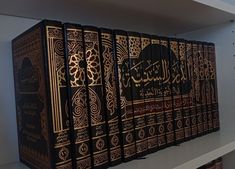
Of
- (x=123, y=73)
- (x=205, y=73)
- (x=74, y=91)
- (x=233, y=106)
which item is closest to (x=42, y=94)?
(x=74, y=91)

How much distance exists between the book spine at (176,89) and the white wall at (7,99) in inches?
14.3

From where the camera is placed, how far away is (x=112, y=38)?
1.74 ft

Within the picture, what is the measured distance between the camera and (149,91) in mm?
584

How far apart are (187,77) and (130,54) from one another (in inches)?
8.2

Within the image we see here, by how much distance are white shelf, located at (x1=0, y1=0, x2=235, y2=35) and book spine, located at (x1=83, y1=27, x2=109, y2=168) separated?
0.14 m

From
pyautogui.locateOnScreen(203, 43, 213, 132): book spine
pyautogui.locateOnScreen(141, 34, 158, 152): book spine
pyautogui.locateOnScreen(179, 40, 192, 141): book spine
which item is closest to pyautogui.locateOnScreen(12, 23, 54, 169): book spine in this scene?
pyautogui.locateOnScreen(141, 34, 158, 152): book spine

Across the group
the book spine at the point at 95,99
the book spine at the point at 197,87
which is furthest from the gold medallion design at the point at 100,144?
the book spine at the point at 197,87

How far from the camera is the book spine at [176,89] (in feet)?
2.14

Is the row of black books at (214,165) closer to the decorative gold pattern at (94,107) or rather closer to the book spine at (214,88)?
the book spine at (214,88)

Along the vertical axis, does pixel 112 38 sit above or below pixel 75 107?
above

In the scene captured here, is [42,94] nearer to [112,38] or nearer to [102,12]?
[112,38]

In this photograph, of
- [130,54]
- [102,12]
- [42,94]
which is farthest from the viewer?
[102,12]

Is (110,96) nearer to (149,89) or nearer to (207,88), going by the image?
(149,89)

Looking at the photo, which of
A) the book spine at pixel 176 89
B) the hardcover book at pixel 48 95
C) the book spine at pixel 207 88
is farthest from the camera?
the book spine at pixel 207 88
